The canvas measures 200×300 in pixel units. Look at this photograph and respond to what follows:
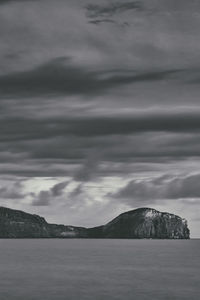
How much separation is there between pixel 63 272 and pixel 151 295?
5770 centimetres

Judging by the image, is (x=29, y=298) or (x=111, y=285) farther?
(x=111, y=285)

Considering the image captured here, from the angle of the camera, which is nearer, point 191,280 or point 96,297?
point 96,297

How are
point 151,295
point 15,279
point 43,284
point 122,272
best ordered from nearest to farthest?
point 151,295, point 43,284, point 15,279, point 122,272

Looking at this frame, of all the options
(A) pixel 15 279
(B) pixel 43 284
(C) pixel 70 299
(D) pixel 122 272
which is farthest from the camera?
(D) pixel 122 272

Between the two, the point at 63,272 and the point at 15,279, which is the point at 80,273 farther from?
the point at 15,279

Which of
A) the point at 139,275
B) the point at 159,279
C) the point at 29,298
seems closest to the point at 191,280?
the point at 159,279

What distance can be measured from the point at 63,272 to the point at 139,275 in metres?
22.2

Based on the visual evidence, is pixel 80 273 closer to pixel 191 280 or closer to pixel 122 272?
pixel 122 272

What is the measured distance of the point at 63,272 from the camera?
531 ft

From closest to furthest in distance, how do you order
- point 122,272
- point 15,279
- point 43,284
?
point 43,284 → point 15,279 → point 122,272

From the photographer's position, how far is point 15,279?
138625 mm

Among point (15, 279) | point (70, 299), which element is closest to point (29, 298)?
point (70, 299)

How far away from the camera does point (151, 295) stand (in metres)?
108

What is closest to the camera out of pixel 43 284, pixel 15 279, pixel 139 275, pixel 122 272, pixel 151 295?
pixel 151 295
